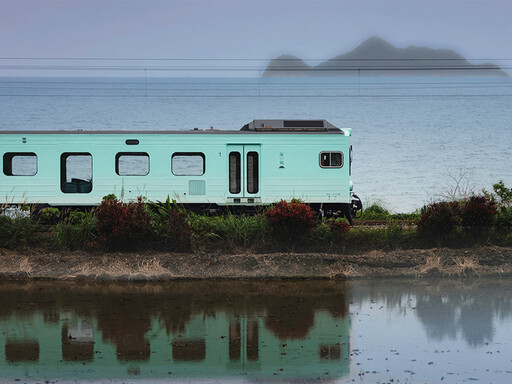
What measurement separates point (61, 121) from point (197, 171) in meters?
101

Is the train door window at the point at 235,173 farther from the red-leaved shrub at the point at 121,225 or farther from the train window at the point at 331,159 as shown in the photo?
the red-leaved shrub at the point at 121,225

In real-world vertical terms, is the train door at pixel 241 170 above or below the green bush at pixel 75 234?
above

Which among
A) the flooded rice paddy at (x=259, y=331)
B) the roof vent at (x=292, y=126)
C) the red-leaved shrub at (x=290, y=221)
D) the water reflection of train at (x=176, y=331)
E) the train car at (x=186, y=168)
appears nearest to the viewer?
the flooded rice paddy at (x=259, y=331)

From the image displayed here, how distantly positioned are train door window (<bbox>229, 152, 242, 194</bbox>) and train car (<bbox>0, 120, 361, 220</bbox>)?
0.09 feet

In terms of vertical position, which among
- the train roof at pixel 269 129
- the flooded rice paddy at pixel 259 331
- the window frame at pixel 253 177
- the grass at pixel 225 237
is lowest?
the flooded rice paddy at pixel 259 331

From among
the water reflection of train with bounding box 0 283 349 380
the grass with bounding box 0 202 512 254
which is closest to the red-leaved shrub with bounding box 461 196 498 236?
the grass with bounding box 0 202 512 254

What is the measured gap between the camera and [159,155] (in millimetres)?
23047

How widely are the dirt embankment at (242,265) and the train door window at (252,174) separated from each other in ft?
15.5

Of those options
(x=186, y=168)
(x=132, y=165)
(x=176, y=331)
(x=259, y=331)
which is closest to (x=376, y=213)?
(x=186, y=168)

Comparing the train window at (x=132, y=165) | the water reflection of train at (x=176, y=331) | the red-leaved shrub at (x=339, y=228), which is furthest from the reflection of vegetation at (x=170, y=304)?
the train window at (x=132, y=165)

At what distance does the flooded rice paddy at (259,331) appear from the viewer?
11695 millimetres

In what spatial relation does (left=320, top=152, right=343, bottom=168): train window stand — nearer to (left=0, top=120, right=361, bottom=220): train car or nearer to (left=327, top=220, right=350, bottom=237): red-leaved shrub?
(left=0, top=120, right=361, bottom=220): train car

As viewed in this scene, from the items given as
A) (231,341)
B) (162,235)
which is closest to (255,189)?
(162,235)

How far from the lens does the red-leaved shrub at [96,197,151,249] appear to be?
1870cm
